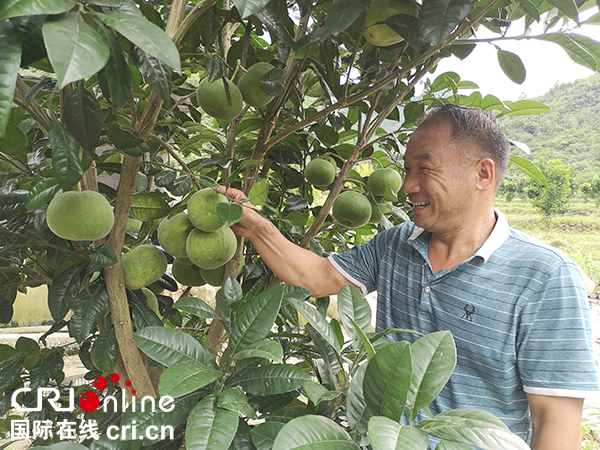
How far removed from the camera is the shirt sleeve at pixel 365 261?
1418 mm

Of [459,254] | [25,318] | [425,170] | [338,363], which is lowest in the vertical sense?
[25,318]

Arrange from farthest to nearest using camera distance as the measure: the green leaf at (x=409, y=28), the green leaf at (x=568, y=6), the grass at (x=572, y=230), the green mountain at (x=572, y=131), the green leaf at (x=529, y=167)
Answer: the green mountain at (x=572, y=131) < the grass at (x=572, y=230) < the green leaf at (x=529, y=167) < the green leaf at (x=409, y=28) < the green leaf at (x=568, y=6)

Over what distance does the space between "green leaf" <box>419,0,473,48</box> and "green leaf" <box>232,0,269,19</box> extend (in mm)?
285

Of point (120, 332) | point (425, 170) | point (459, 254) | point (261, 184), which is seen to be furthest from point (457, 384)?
point (120, 332)

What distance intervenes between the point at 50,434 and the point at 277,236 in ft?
3.23

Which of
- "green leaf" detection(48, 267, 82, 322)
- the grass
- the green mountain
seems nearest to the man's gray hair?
"green leaf" detection(48, 267, 82, 322)

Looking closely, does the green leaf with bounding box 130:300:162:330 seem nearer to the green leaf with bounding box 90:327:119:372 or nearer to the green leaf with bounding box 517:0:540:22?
the green leaf with bounding box 90:327:119:372

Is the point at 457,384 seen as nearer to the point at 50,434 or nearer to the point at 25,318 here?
the point at 50,434

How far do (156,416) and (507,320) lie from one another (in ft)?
2.74

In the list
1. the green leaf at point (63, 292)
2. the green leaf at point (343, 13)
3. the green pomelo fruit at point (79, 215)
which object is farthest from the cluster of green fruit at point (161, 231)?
the green leaf at point (343, 13)

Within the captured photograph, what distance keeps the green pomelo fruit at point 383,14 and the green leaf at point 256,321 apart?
54 centimetres

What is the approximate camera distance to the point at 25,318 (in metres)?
4.28

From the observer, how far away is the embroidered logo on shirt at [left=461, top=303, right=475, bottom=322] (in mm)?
1112

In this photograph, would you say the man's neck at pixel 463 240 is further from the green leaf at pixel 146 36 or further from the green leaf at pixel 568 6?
the green leaf at pixel 146 36
